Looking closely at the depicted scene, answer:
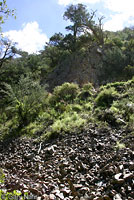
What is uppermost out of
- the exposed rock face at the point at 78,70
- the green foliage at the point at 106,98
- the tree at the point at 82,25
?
the tree at the point at 82,25

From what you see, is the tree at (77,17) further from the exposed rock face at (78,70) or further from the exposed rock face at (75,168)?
the exposed rock face at (75,168)

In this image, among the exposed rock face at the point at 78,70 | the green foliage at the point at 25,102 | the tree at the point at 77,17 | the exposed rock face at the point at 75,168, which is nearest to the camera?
the exposed rock face at the point at 75,168

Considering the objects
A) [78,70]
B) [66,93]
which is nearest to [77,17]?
[78,70]

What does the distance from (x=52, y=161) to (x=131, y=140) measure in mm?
2283

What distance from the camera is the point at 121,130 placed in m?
6.09

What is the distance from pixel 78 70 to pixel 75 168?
13.1 meters

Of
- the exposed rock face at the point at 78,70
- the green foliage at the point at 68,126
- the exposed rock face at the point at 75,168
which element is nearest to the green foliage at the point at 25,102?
the green foliage at the point at 68,126

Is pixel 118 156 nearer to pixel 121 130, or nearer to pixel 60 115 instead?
pixel 121 130

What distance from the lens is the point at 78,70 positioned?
1686 cm

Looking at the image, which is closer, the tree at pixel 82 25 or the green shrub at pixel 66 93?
the green shrub at pixel 66 93

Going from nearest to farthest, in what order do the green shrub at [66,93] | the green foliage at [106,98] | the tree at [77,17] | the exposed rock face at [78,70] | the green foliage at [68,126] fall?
the green foliage at [68,126]
the green foliage at [106,98]
the green shrub at [66,93]
the exposed rock face at [78,70]
the tree at [77,17]

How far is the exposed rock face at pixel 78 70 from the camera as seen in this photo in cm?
1581

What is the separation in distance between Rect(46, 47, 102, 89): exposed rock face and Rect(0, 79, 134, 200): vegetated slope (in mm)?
6285

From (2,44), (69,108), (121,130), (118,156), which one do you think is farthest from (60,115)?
(2,44)
